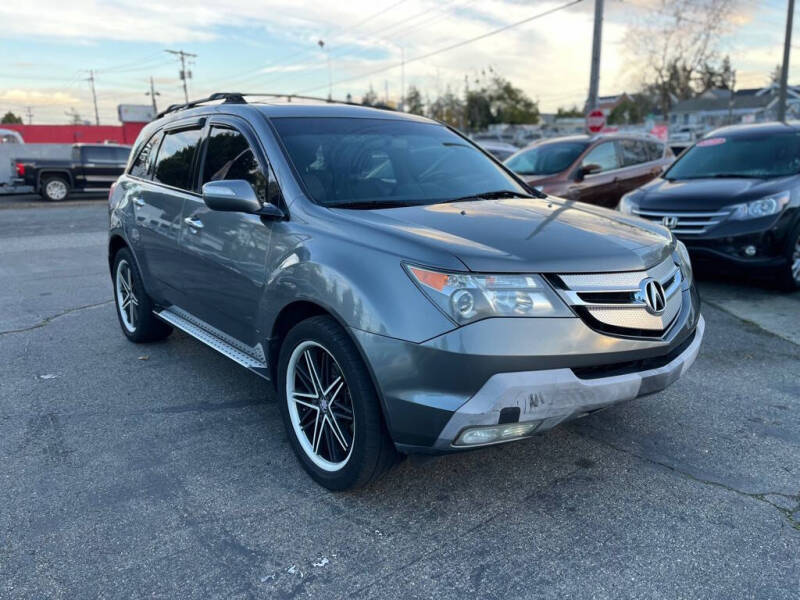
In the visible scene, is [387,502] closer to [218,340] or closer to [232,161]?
[218,340]

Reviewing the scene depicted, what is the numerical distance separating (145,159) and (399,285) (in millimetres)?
3393

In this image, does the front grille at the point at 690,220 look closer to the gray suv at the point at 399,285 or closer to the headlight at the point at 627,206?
the headlight at the point at 627,206

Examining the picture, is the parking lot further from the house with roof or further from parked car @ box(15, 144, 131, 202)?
the house with roof

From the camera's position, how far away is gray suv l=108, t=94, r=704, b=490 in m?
2.56

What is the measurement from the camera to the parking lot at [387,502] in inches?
98.3

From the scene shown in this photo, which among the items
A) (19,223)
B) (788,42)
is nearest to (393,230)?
(19,223)

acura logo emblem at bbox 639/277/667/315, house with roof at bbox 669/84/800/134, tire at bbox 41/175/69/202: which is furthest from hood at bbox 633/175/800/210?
house with roof at bbox 669/84/800/134

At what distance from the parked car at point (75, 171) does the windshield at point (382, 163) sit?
62.3 ft

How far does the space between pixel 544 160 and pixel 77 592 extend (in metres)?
9.48

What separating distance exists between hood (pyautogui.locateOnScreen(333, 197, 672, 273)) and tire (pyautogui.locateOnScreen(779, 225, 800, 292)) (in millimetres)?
3771

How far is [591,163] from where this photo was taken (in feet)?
33.2

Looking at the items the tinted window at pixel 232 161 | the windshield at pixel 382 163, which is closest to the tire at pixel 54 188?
the tinted window at pixel 232 161

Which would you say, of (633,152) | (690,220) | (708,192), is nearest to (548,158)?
(633,152)

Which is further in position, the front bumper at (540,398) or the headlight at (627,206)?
the headlight at (627,206)
